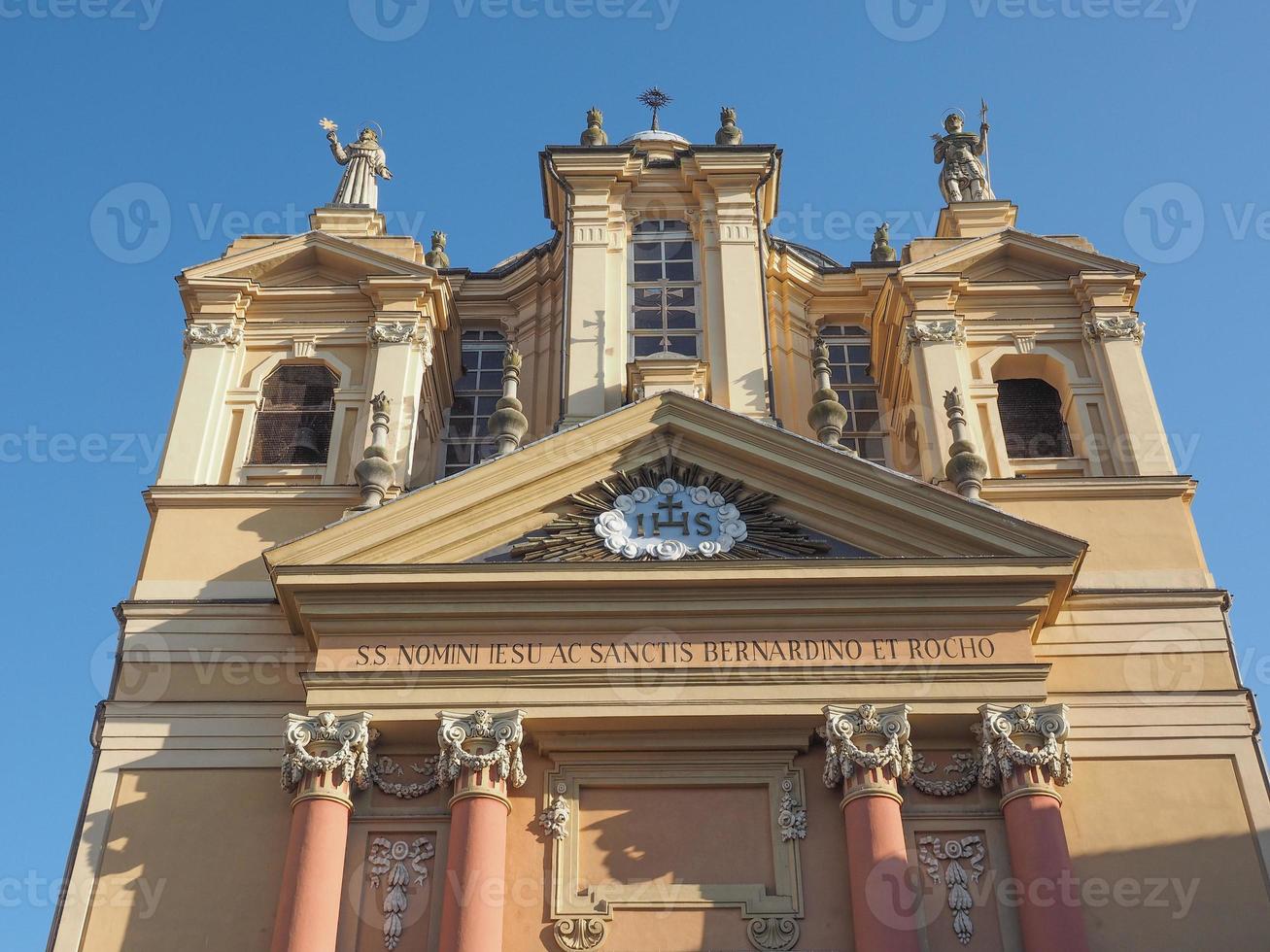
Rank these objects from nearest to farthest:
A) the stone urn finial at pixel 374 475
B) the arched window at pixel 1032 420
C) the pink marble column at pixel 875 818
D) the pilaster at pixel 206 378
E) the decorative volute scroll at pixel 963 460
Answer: the pink marble column at pixel 875 818
the stone urn finial at pixel 374 475
the decorative volute scroll at pixel 963 460
the pilaster at pixel 206 378
the arched window at pixel 1032 420

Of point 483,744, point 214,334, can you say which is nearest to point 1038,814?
point 483,744

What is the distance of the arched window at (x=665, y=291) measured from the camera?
66.1 feet

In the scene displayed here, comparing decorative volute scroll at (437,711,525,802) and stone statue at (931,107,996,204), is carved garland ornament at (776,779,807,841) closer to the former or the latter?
decorative volute scroll at (437,711,525,802)

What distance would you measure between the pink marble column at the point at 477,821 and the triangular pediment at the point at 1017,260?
821 cm


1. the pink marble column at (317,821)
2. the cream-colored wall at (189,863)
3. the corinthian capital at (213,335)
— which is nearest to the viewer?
the pink marble column at (317,821)

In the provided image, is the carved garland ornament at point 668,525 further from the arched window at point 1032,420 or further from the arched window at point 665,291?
the arched window at point 1032,420

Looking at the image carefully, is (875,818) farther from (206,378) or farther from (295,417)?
(206,378)

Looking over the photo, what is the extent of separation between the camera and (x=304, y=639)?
16578 mm

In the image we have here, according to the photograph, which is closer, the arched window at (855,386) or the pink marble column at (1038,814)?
the pink marble column at (1038,814)

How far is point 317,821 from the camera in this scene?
48.4ft

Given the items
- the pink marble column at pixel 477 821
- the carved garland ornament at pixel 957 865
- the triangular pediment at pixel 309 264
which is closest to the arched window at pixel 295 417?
the triangular pediment at pixel 309 264

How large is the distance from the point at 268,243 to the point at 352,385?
2.43 meters

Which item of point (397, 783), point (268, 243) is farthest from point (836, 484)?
point (268, 243)

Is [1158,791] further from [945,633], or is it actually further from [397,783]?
[397,783]
